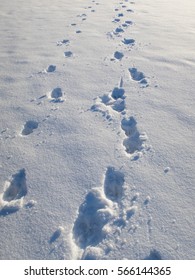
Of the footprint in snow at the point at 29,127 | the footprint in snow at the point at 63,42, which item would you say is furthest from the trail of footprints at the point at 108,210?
the footprint in snow at the point at 63,42

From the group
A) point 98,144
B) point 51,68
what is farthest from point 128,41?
point 98,144

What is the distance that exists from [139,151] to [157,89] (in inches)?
42.6

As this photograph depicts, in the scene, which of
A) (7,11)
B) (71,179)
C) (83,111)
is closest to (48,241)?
(71,179)

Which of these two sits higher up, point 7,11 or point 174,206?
point 7,11

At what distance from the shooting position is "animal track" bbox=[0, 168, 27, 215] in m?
2.23

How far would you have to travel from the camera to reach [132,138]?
2.79m

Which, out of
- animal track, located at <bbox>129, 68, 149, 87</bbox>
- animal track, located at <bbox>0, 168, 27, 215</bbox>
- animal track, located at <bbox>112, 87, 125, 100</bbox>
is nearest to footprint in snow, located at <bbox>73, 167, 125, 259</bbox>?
animal track, located at <bbox>0, 168, 27, 215</bbox>

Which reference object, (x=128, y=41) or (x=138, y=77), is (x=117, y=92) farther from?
(x=128, y=41)

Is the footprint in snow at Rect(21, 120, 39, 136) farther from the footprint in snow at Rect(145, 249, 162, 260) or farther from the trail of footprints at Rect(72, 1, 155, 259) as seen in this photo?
the footprint in snow at Rect(145, 249, 162, 260)

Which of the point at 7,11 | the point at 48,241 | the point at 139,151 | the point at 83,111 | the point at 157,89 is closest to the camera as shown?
the point at 48,241

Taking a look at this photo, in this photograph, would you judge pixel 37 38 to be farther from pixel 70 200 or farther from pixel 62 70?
pixel 70 200

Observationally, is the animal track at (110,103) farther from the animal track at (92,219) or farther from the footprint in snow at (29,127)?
the animal track at (92,219)

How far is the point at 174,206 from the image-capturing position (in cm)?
219

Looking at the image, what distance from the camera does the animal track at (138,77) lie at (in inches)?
139
